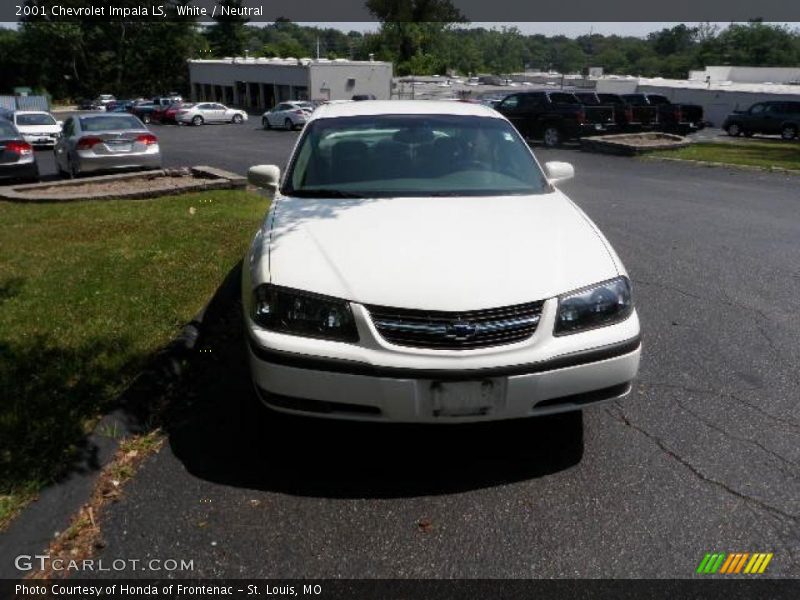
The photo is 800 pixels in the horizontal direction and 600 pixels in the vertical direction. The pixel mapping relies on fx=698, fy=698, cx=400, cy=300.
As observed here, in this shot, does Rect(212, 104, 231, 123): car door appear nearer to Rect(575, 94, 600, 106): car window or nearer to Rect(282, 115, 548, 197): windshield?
Rect(575, 94, 600, 106): car window

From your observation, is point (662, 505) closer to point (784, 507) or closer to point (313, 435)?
point (784, 507)

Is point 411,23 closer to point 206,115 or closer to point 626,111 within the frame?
point 206,115

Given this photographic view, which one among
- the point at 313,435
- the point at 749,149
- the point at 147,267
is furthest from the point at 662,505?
the point at 749,149

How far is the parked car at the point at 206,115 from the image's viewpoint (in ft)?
137

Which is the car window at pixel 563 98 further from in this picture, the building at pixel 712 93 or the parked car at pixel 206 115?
the parked car at pixel 206 115

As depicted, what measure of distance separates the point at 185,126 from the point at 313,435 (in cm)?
4096

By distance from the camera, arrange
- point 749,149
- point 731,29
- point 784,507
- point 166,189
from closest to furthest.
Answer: point 784,507, point 166,189, point 749,149, point 731,29

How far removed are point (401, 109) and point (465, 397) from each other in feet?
9.73

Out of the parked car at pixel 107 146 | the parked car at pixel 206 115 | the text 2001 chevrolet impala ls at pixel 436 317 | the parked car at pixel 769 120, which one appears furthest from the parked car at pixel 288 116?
the text 2001 chevrolet impala ls at pixel 436 317

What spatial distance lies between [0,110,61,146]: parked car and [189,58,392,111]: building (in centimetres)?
2543

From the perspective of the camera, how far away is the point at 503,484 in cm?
326

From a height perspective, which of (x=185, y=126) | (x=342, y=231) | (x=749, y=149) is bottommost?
(x=185, y=126)

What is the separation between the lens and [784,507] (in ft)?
10.0

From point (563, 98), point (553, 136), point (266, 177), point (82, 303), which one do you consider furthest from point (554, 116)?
point (82, 303)
